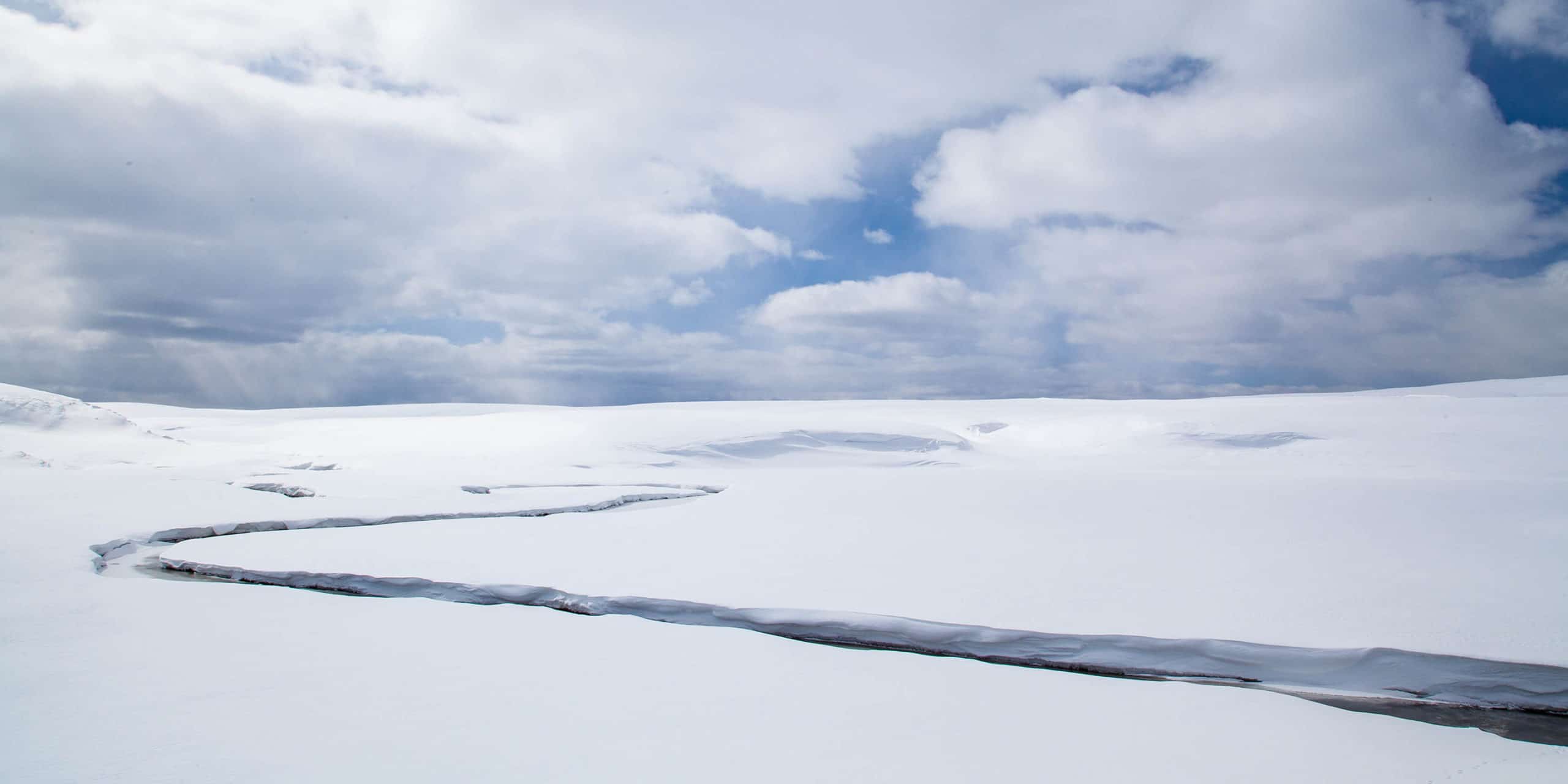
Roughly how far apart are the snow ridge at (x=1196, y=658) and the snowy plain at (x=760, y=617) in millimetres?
45

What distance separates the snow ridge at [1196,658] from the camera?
3.23 m

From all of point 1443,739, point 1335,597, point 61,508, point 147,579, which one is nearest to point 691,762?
point 1443,739

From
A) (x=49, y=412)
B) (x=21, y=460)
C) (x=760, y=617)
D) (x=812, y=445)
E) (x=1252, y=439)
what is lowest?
(x=760, y=617)

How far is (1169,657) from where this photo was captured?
3.55 meters

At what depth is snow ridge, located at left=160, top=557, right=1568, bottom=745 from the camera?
3234 millimetres

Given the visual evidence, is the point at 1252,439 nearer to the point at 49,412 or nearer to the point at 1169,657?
the point at 1169,657

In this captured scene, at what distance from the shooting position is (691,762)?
244 centimetres

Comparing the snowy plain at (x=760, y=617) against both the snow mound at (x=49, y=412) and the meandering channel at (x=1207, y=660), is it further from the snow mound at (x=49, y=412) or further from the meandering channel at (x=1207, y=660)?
the snow mound at (x=49, y=412)

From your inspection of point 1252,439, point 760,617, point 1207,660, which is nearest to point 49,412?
point 760,617

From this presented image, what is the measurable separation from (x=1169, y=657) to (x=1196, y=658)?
0.10 metres

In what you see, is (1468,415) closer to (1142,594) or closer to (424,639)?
(1142,594)

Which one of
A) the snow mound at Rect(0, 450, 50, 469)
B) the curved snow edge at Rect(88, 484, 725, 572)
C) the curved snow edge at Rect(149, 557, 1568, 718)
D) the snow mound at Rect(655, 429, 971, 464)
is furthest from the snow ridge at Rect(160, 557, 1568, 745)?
the snow mound at Rect(0, 450, 50, 469)

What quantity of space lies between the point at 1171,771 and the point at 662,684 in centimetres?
177

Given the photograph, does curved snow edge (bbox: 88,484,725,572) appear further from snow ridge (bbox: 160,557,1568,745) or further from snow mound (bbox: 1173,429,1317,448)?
snow mound (bbox: 1173,429,1317,448)
